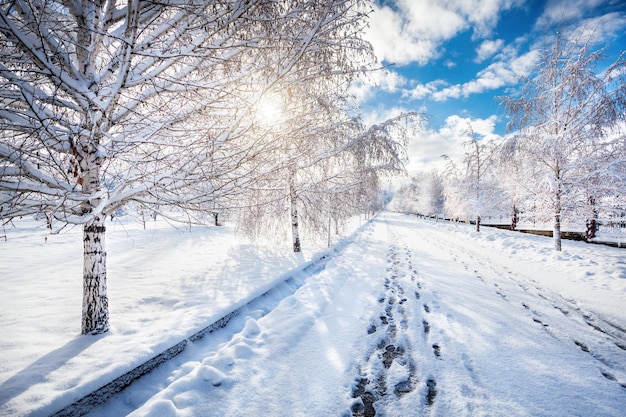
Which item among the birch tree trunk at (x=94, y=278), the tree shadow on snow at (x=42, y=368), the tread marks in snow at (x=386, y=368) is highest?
the birch tree trunk at (x=94, y=278)

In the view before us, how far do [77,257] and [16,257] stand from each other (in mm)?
1801

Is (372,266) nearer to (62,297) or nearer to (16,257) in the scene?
(62,297)

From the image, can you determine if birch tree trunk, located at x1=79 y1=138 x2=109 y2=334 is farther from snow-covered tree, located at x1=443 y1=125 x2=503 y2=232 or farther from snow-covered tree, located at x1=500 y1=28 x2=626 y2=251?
snow-covered tree, located at x1=443 y1=125 x2=503 y2=232

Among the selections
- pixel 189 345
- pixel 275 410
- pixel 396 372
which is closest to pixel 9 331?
pixel 189 345

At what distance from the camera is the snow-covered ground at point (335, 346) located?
7.27 feet

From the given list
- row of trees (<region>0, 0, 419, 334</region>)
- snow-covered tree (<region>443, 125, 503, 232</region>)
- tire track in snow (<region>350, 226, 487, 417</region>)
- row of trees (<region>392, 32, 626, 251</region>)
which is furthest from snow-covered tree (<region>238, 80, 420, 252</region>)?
snow-covered tree (<region>443, 125, 503, 232</region>)

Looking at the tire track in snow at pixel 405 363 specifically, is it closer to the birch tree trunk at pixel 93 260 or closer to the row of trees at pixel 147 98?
the row of trees at pixel 147 98

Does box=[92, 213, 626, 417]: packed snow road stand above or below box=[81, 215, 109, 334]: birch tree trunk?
below

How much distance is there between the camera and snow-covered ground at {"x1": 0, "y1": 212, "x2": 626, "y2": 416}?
2215mm

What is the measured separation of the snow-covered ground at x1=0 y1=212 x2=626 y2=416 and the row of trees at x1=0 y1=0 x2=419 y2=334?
903 millimetres

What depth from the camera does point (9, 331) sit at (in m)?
3.32

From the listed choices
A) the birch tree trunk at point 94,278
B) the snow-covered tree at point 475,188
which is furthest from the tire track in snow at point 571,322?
the snow-covered tree at point 475,188

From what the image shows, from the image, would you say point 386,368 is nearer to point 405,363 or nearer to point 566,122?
point 405,363

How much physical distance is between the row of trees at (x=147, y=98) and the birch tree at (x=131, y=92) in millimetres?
20
